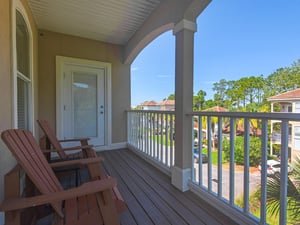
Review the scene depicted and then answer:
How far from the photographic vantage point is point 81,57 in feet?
12.2

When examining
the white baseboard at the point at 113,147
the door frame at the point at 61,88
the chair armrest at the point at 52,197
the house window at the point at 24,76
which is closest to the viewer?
the chair armrest at the point at 52,197

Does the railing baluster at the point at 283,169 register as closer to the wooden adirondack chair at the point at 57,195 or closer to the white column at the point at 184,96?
the white column at the point at 184,96

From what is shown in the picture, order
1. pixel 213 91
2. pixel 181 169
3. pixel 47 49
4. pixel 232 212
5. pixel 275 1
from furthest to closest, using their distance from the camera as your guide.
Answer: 1. pixel 213 91
2. pixel 275 1
3. pixel 47 49
4. pixel 181 169
5. pixel 232 212

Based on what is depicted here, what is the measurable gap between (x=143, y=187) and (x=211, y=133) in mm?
1063

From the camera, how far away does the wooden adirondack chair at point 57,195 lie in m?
0.87

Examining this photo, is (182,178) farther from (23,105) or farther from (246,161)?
(23,105)

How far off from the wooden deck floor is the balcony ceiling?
8.43 ft

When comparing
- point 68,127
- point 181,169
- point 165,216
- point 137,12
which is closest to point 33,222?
point 165,216

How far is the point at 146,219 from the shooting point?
1.55 m

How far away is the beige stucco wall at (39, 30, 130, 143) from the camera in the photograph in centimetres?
341

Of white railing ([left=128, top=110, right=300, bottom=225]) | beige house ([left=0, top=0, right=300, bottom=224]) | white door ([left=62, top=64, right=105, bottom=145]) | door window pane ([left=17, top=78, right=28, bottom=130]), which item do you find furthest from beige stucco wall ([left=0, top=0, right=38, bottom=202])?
white door ([left=62, top=64, right=105, bottom=145])

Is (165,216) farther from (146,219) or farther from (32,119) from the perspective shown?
(32,119)

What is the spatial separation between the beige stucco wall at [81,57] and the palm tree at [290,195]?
3.32 m

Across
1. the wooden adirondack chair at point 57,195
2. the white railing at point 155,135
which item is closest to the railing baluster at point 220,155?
the white railing at point 155,135
